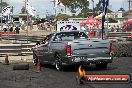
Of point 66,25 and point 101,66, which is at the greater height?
point 66,25

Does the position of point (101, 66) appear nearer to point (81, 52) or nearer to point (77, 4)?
point (81, 52)

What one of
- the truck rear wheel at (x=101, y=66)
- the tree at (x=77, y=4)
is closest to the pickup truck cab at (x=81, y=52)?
the truck rear wheel at (x=101, y=66)

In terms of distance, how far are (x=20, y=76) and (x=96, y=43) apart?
3.15 m

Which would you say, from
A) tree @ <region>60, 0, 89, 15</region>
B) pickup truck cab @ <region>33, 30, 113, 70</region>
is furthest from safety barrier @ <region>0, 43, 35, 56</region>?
tree @ <region>60, 0, 89, 15</region>

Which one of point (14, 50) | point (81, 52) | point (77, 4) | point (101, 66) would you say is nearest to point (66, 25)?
point (14, 50)

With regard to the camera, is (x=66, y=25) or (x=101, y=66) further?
(x=66, y=25)

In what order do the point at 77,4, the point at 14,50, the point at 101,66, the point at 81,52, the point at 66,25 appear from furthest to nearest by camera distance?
the point at 77,4 < the point at 66,25 < the point at 14,50 < the point at 101,66 < the point at 81,52

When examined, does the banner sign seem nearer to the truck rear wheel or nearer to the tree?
the truck rear wheel

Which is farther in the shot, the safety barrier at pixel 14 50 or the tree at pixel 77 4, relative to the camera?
the tree at pixel 77 4

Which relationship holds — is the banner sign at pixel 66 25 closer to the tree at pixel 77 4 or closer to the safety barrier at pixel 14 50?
the safety barrier at pixel 14 50

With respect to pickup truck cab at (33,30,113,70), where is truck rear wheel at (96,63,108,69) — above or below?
below

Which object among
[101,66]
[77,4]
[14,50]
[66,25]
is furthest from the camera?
[77,4]

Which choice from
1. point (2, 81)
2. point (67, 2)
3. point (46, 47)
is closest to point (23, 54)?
point (46, 47)

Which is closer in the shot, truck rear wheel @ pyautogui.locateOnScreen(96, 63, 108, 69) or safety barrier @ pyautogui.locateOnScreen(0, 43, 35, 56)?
truck rear wheel @ pyautogui.locateOnScreen(96, 63, 108, 69)
